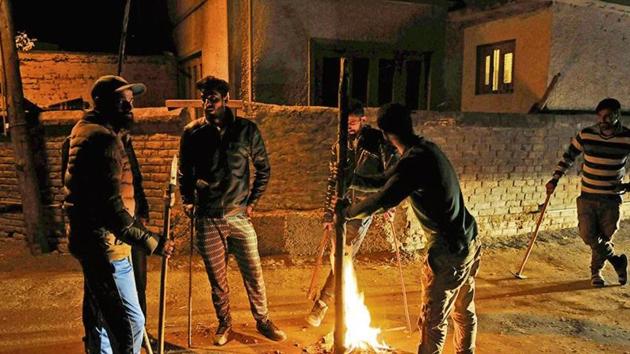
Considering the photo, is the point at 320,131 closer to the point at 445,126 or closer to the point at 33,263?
the point at 445,126

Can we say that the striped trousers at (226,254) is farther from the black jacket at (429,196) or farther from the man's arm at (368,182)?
the black jacket at (429,196)

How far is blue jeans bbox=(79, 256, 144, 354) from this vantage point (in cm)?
310

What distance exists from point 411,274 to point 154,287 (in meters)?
3.20

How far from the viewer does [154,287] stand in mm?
5723

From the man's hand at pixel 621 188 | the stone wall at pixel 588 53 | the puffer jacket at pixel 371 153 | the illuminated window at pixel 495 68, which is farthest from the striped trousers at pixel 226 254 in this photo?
the illuminated window at pixel 495 68

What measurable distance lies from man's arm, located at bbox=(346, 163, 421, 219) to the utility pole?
5.44 metres

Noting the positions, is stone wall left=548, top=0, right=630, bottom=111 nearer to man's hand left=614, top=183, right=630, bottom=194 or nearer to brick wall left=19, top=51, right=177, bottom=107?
man's hand left=614, top=183, right=630, bottom=194

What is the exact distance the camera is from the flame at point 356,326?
3.99 meters

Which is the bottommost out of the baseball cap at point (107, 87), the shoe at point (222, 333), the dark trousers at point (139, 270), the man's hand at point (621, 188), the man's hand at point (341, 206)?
the shoe at point (222, 333)

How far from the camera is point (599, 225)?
6.00 metres

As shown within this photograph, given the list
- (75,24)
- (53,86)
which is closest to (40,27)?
(75,24)

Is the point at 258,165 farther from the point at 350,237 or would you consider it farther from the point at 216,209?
the point at 350,237

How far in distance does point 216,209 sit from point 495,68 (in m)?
7.51

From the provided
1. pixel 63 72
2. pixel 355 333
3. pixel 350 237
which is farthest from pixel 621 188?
pixel 63 72
